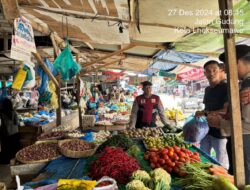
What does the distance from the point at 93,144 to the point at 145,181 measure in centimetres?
175

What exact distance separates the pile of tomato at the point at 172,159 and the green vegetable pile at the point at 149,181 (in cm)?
36

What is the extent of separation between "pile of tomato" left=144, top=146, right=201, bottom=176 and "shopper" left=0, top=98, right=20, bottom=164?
4.44 m

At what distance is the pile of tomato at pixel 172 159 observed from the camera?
2596 mm

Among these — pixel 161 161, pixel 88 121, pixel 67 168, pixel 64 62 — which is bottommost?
pixel 67 168

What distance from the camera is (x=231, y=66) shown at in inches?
71.2

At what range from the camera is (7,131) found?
5.76m

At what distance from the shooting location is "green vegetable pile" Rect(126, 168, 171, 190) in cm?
203

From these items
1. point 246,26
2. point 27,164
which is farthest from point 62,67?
point 246,26

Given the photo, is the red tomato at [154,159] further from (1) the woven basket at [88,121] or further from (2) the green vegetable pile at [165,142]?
(1) the woven basket at [88,121]

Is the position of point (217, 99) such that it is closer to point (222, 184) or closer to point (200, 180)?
point (200, 180)

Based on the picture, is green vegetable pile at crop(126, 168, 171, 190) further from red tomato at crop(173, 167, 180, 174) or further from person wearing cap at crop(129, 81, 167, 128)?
person wearing cap at crop(129, 81, 167, 128)

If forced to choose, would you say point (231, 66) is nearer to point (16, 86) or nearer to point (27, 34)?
point (27, 34)

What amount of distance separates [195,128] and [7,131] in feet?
16.1

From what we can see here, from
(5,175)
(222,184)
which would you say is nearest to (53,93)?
(5,175)
